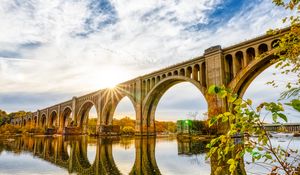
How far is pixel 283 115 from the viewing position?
1.95 meters

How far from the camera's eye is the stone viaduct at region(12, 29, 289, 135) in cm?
2994

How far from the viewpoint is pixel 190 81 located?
3941 centimetres

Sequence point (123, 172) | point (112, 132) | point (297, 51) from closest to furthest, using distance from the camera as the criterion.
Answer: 1. point (297, 51)
2. point (123, 172)
3. point (112, 132)

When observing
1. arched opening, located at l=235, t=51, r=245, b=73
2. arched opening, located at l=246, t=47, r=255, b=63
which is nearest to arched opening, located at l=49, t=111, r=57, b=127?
arched opening, located at l=235, t=51, r=245, b=73

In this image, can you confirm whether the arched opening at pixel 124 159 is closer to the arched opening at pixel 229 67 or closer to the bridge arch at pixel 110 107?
the arched opening at pixel 229 67

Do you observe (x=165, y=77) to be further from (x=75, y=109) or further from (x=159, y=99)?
(x=75, y=109)

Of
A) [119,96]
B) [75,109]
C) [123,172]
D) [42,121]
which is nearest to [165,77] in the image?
[119,96]

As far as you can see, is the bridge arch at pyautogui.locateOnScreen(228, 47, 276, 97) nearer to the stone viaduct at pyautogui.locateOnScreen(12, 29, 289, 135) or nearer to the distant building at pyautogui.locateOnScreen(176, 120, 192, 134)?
the stone viaduct at pyautogui.locateOnScreen(12, 29, 289, 135)

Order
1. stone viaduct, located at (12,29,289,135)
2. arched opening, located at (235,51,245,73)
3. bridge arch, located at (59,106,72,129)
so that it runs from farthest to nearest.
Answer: bridge arch, located at (59,106,72,129)
arched opening, located at (235,51,245,73)
stone viaduct, located at (12,29,289,135)

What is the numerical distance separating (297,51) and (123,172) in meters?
9.99

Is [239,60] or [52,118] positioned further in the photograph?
[52,118]

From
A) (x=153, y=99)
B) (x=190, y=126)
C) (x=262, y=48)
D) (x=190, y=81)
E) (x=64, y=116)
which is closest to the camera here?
(x=262, y=48)

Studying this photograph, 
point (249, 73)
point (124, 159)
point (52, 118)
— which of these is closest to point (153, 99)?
point (249, 73)

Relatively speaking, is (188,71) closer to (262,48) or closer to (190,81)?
(190,81)
